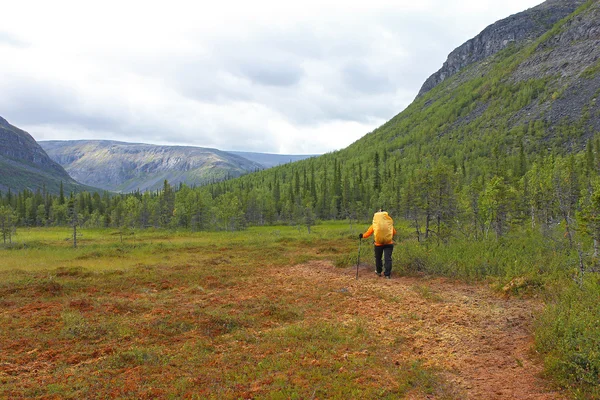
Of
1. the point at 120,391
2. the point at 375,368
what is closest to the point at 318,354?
the point at 375,368

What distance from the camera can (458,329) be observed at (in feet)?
27.1

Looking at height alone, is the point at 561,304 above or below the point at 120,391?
above

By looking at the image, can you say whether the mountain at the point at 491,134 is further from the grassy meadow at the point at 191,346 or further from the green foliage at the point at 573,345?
the green foliage at the point at 573,345

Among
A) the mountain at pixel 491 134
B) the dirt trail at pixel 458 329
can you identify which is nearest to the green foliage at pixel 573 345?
the dirt trail at pixel 458 329

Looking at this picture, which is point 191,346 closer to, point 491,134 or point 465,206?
point 465,206

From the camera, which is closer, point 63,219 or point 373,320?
point 373,320

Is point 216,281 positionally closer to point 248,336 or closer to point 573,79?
point 248,336

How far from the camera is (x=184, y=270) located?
1955 centimetres

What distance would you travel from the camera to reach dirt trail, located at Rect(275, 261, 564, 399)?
5.89m

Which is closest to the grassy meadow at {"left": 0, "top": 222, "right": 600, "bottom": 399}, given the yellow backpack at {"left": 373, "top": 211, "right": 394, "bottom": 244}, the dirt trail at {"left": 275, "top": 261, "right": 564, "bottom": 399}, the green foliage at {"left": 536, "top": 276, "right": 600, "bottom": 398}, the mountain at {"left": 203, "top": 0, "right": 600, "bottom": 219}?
the green foliage at {"left": 536, "top": 276, "right": 600, "bottom": 398}

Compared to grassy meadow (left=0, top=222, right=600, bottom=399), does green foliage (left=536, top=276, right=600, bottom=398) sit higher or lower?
higher

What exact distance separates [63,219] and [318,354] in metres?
122

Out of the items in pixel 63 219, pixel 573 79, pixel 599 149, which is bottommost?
pixel 63 219

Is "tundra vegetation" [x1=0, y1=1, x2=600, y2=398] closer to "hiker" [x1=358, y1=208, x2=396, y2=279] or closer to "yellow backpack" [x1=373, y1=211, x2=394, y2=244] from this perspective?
"hiker" [x1=358, y1=208, x2=396, y2=279]
